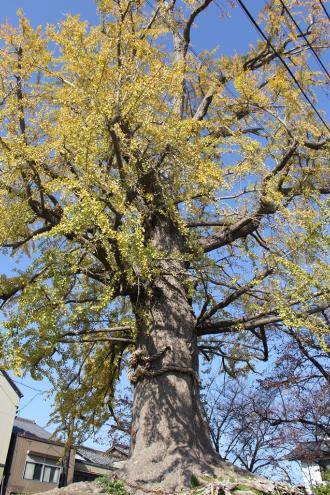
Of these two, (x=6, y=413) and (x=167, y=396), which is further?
(x=6, y=413)

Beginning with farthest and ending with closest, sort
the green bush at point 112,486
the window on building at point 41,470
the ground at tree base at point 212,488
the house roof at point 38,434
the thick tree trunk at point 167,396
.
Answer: the house roof at point 38,434
the window on building at point 41,470
the thick tree trunk at point 167,396
the green bush at point 112,486
the ground at tree base at point 212,488

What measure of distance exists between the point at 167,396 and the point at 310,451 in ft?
37.6

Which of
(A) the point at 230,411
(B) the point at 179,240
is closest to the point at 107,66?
(B) the point at 179,240

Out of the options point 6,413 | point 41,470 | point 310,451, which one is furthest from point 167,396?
point 41,470

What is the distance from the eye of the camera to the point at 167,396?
6078 millimetres

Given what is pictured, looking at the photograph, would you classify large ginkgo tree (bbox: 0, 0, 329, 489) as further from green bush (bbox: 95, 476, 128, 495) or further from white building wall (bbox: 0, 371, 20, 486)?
white building wall (bbox: 0, 371, 20, 486)

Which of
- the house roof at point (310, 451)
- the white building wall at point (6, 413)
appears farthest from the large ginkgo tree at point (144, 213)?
the white building wall at point (6, 413)

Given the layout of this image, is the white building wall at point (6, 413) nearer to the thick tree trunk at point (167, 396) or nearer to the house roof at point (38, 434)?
the house roof at point (38, 434)

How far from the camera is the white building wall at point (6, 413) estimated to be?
782 inches

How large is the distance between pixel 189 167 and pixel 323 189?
123 inches

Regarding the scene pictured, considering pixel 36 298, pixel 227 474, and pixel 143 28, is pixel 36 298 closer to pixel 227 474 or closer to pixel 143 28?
pixel 227 474

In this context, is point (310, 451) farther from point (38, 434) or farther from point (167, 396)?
point (38, 434)

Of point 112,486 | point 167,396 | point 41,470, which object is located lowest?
point 112,486

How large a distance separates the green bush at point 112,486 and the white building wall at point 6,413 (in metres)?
16.1
